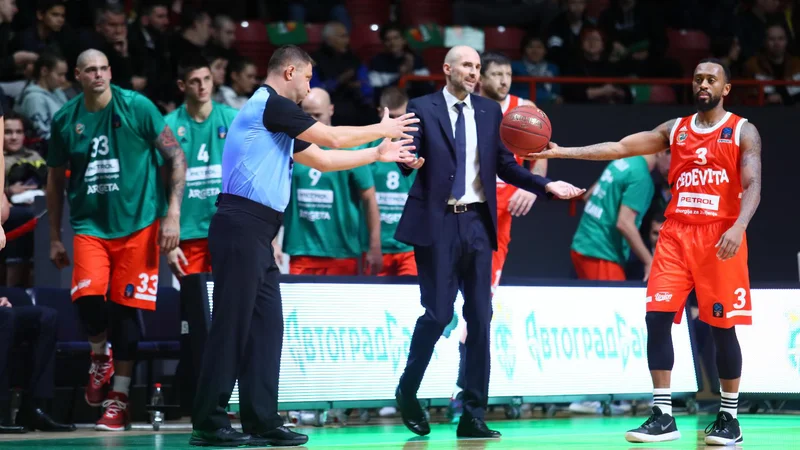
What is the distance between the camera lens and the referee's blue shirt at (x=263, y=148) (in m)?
6.66

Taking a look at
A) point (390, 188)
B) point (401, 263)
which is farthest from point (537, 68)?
point (401, 263)

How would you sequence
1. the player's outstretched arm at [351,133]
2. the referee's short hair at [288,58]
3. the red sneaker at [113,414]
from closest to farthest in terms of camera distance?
the player's outstretched arm at [351,133], the referee's short hair at [288,58], the red sneaker at [113,414]

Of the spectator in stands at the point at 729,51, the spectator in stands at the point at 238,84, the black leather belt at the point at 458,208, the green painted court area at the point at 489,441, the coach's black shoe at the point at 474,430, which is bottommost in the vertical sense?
the green painted court area at the point at 489,441

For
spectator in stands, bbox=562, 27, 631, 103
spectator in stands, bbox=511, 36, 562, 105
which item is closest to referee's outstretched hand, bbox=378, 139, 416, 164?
spectator in stands, bbox=511, 36, 562, 105

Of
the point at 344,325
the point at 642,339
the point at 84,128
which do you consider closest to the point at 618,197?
the point at 642,339

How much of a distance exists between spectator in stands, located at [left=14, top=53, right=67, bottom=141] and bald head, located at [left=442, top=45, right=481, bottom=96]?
496 centimetres

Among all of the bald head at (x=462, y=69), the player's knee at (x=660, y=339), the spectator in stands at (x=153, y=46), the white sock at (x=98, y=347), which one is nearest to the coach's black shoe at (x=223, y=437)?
the white sock at (x=98, y=347)

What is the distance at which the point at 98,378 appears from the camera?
8750 millimetres

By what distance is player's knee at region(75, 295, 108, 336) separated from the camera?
28.1 ft

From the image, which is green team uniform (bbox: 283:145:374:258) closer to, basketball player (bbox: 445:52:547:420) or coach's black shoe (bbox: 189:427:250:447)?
basketball player (bbox: 445:52:547:420)

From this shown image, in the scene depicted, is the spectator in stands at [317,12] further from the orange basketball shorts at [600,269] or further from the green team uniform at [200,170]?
the green team uniform at [200,170]

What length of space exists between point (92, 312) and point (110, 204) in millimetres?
794

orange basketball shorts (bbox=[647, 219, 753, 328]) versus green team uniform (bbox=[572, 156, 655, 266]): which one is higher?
green team uniform (bbox=[572, 156, 655, 266])

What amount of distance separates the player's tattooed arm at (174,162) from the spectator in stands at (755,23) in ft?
34.0
